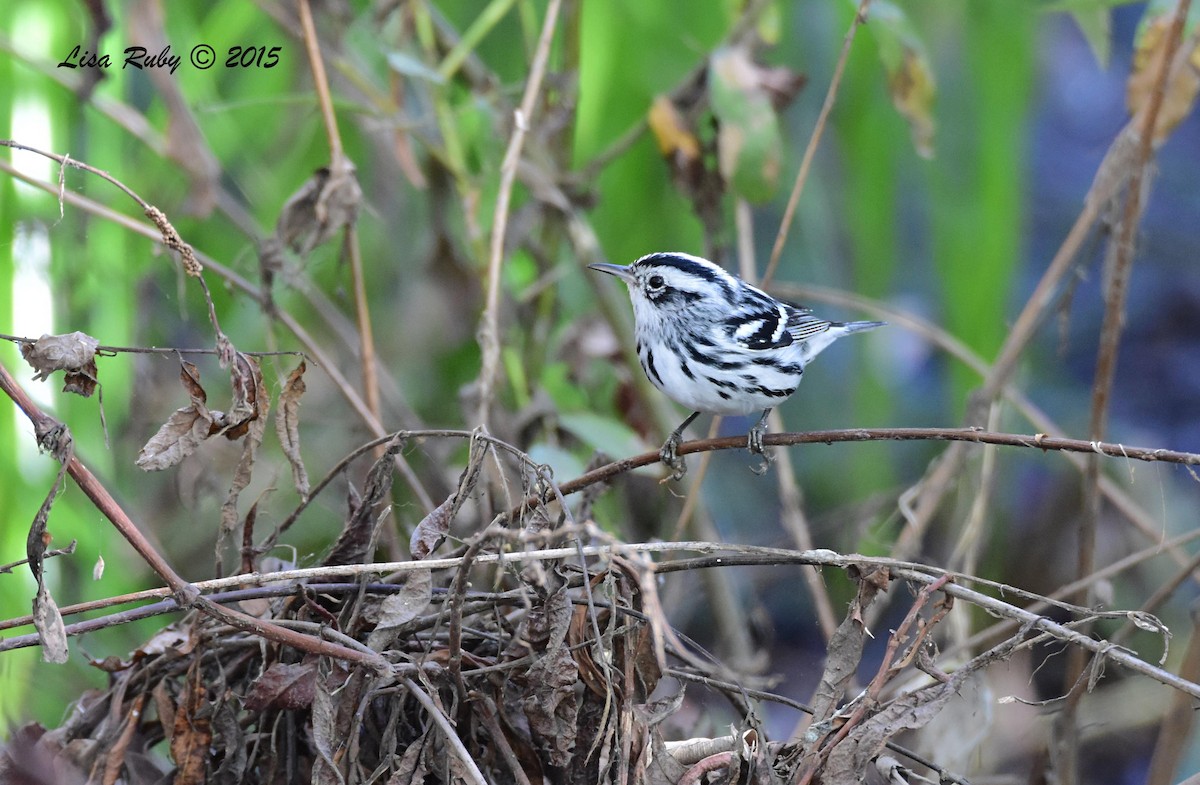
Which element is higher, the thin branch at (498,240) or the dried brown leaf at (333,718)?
the thin branch at (498,240)

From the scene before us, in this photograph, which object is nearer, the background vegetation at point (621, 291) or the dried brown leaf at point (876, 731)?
the dried brown leaf at point (876, 731)

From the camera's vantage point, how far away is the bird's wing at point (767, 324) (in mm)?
3111

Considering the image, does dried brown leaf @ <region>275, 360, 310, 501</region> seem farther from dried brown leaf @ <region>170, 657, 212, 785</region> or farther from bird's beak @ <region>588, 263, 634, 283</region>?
bird's beak @ <region>588, 263, 634, 283</region>

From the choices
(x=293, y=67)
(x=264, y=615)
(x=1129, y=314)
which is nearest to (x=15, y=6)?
(x=293, y=67)

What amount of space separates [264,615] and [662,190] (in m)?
2.65

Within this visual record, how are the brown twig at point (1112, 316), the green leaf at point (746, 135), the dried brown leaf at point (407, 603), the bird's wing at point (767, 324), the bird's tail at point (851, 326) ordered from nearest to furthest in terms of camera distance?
the dried brown leaf at point (407, 603)
the brown twig at point (1112, 316)
the green leaf at point (746, 135)
the bird's wing at point (767, 324)
the bird's tail at point (851, 326)

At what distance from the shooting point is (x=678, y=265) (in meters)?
3.20

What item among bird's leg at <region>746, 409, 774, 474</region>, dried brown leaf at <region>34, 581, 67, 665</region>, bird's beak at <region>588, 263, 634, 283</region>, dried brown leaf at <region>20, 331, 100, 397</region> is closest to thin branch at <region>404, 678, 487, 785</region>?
dried brown leaf at <region>34, 581, 67, 665</region>

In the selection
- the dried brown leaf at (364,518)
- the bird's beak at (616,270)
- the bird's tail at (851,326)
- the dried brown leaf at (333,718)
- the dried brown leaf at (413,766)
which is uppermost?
the bird's beak at (616,270)

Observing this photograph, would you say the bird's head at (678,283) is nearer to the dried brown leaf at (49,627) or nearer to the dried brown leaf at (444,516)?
the dried brown leaf at (444,516)

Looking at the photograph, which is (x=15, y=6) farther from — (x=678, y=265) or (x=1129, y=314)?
(x=1129, y=314)

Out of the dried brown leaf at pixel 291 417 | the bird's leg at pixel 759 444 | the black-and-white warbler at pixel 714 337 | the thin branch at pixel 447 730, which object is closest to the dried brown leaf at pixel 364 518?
the dried brown leaf at pixel 291 417

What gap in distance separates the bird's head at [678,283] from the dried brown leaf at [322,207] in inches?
30.3

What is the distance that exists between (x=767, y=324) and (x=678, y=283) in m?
0.28
